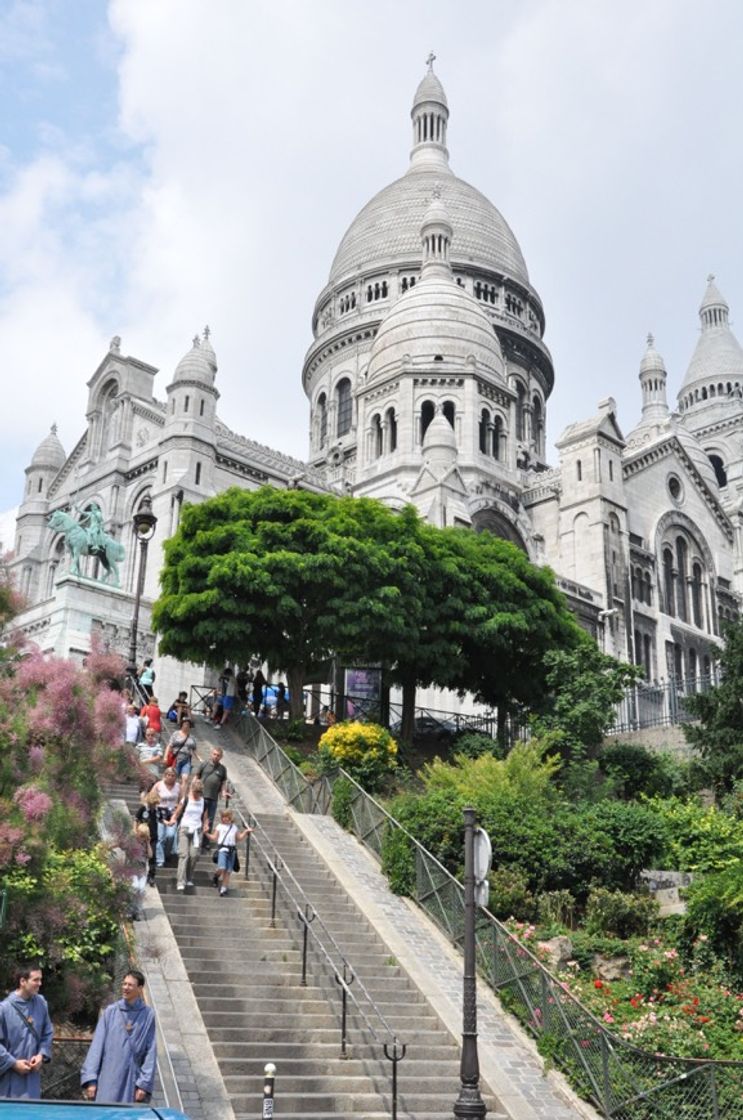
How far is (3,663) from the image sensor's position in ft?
47.2

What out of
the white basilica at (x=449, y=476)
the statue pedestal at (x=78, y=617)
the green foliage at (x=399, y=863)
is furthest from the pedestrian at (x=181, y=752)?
the white basilica at (x=449, y=476)

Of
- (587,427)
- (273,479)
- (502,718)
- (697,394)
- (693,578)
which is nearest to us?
(502,718)

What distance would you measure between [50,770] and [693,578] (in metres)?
50.7

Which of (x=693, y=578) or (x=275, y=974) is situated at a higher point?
(x=693, y=578)

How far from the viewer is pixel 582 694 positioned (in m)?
31.4

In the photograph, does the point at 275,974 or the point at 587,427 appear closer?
the point at 275,974

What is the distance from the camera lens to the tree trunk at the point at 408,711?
103 ft

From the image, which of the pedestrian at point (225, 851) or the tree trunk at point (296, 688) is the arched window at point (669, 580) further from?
the pedestrian at point (225, 851)

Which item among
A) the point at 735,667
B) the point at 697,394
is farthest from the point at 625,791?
the point at 697,394

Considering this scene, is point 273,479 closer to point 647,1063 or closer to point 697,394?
point 647,1063

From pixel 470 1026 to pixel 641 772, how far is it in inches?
720

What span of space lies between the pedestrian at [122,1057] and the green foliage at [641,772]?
1985 cm

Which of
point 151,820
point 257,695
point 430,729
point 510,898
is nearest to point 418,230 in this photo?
point 430,729

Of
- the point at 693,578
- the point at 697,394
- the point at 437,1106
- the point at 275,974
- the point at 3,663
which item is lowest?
the point at 437,1106
